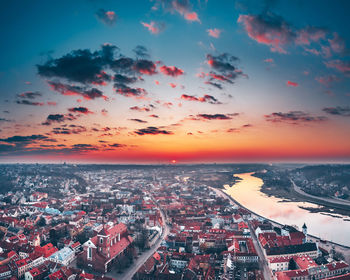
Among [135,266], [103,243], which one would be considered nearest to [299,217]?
[135,266]

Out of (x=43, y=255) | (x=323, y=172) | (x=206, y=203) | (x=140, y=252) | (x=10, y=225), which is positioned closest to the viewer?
(x=43, y=255)

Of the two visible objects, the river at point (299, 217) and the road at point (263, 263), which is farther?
the river at point (299, 217)

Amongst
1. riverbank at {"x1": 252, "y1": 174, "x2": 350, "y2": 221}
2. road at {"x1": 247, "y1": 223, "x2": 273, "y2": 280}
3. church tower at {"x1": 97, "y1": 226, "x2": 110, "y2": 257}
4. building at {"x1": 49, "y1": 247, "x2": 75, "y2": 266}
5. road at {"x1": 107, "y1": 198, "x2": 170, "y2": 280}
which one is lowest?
riverbank at {"x1": 252, "y1": 174, "x2": 350, "y2": 221}

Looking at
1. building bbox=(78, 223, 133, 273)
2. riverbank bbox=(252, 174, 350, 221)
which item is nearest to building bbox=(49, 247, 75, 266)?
building bbox=(78, 223, 133, 273)

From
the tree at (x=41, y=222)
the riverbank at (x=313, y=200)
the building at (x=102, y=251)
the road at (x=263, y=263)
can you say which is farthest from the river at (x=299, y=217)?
the tree at (x=41, y=222)

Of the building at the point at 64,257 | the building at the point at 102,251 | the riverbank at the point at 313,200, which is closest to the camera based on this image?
the building at the point at 102,251

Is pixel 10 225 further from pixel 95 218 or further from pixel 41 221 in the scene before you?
pixel 95 218

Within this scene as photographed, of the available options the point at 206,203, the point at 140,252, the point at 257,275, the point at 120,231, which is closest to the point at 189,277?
the point at 257,275

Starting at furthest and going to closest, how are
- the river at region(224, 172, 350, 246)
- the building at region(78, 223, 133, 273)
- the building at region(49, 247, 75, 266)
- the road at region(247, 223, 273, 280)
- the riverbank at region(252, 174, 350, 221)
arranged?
1. the riverbank at region(252, 174, 350, 221)
2. the river at region(224, 172, 350, 246)
3. the building at region(49, 247, 75, 266)
4. the building at region(78, 223, 133, 273)
5. the road at region(247, 223, 273, 280)

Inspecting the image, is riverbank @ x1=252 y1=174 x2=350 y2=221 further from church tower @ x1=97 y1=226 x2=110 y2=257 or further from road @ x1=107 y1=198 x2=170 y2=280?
church tower @ x1=97 y1=226 x2=110 y2=257

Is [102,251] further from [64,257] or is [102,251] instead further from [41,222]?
[41,222]

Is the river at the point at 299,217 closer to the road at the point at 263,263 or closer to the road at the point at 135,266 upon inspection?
the road at the point at 263,263
